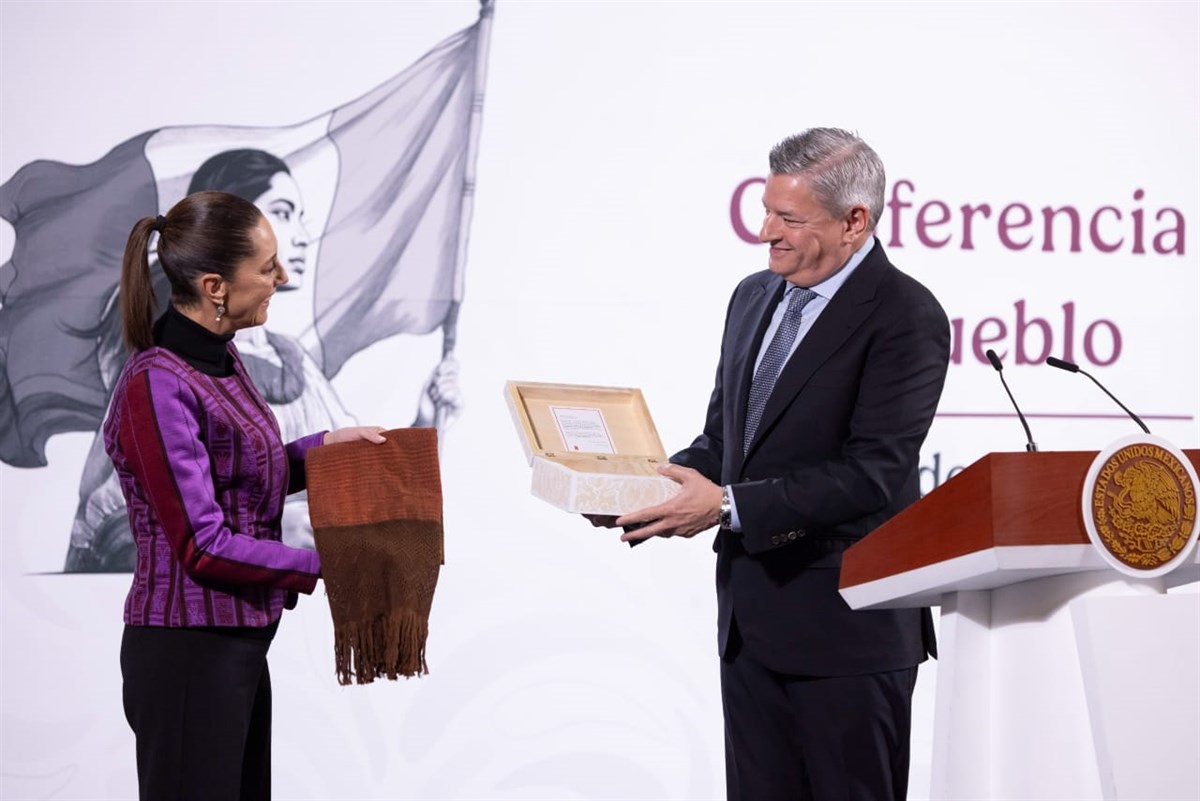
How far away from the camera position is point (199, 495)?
1814mm

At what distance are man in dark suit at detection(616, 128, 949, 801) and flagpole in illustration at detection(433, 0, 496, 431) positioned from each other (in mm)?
1332

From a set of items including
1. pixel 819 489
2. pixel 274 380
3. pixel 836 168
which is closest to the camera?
pixel 819 489

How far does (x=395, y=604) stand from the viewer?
2012mm

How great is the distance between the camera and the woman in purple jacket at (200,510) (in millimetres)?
1820

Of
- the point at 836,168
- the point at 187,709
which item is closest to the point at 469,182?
the point at 836,168

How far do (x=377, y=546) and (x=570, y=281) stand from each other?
147 cm

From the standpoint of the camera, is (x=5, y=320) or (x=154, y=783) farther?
(x=5, y=320)

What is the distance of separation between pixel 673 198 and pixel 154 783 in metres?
2.08

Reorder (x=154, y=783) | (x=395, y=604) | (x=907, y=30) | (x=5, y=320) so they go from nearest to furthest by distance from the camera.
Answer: (x=154, y=783) → (x=395, y=604) → (x=5, y=320) → (x=907, y=30)

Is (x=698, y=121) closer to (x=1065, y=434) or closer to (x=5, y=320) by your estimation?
(x=1065, y=434)

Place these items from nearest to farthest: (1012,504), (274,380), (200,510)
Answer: (1012,504) → (200,510) → (274,380)

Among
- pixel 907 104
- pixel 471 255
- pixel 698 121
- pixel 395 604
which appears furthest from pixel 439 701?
pixel 907 104

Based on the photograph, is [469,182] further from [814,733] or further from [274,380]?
[814,733]

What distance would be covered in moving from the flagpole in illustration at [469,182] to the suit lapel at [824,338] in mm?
1445
